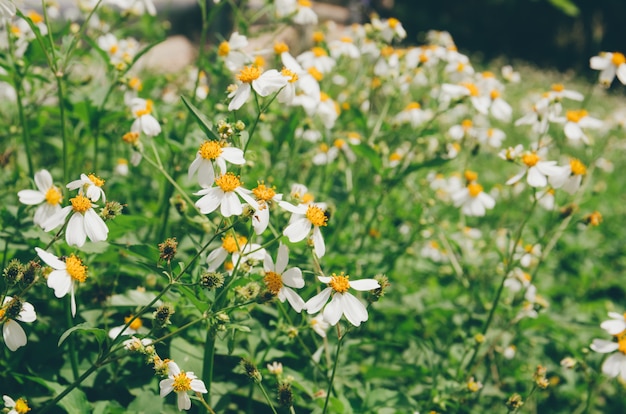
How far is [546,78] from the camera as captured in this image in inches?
389

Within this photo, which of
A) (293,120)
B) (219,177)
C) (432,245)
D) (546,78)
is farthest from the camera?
(546,78)

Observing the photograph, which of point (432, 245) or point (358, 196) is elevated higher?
point (358, 196)

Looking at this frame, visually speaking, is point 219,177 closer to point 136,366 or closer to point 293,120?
point 136,366

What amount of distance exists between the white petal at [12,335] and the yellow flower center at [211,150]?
0.53 metres

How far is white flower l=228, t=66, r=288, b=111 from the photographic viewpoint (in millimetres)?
1393

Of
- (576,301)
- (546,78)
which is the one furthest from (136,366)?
(546,78)

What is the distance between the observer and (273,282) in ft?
4.29

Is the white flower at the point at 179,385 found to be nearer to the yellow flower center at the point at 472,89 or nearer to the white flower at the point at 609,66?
the yellow flower center at the point at 472,89

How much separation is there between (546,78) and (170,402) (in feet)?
31.8

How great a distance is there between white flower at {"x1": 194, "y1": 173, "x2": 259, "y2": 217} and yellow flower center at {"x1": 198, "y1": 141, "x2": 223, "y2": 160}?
2.1 inches

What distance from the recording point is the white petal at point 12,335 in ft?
3.94

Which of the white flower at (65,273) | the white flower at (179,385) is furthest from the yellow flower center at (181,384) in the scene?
the white flower at (65,273)

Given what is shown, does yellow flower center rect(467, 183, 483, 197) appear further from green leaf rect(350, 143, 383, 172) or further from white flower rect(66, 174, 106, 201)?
white flower rect(66, 174, 106, 201)

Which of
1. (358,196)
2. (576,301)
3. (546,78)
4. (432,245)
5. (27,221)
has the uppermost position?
(27,221)
